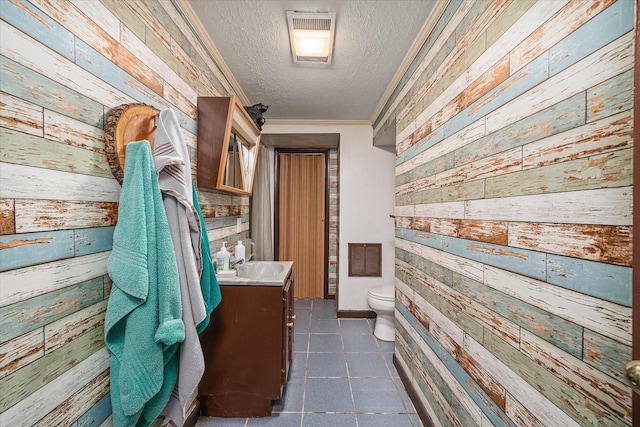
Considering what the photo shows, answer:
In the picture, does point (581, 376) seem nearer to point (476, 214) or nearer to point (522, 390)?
point (522, 390)

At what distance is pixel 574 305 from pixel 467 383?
0.70 m

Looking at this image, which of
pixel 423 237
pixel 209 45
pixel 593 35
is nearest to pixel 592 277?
pixel 593 35

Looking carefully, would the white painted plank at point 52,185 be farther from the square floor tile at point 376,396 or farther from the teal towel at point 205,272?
the square floor tile at point 376,396

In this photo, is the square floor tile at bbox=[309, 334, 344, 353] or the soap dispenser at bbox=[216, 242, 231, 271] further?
the square floor tile at bbox=[309, 334, 344, 353]

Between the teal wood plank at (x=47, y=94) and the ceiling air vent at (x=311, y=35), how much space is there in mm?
1178

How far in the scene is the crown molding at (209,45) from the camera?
5.17 ft

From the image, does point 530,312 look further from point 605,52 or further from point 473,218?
point 605,52

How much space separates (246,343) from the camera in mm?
1779

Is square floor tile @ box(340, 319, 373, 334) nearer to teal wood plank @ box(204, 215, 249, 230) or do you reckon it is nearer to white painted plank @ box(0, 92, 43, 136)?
teal wood plank @ box(204, 215, 249, 230)

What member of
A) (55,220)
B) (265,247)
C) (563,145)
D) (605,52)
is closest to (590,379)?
(563,145)

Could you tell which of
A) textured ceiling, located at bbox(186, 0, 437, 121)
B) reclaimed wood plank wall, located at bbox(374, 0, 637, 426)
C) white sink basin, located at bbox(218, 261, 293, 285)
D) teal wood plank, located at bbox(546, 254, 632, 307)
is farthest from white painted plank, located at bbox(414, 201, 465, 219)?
textured ceiling, located at bbox(186, 0, 437, 121)

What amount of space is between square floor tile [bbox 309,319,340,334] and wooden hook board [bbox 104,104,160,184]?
257 cm

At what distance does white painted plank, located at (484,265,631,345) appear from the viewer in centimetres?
63

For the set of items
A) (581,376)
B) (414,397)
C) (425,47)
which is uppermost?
(425,47)
